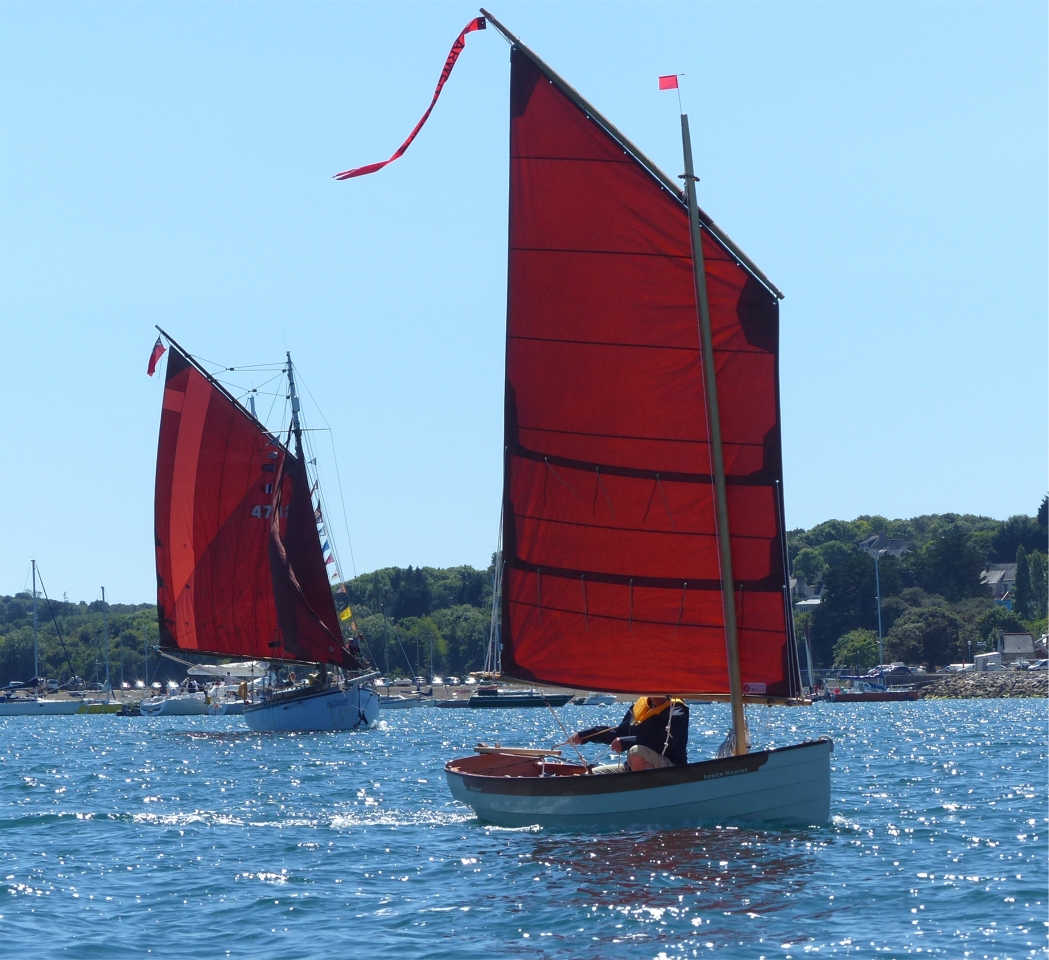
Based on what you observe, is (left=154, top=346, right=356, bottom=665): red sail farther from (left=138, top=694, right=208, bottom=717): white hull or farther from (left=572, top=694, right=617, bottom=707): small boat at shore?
(left=572, top=694, right=617, bottom=707): small boat at shore

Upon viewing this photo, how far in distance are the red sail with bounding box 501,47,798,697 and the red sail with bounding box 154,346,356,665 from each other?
4163 centimetres

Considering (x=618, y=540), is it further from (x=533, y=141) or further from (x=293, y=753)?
A: (x=293, y=753)

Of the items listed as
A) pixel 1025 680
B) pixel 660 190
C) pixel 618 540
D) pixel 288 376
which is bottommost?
pixel 1025 680

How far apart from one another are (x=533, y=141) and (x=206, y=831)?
13.5 metres

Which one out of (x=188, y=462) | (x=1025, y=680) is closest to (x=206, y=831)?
(x=188, y=462)

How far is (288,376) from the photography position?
227 ft

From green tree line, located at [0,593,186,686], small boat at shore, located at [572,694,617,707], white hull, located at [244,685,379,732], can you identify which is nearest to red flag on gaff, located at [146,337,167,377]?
white hull, located at [244,685,379,732]

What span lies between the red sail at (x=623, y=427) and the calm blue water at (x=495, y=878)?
326 centimetres

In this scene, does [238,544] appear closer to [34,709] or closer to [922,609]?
[34,709]

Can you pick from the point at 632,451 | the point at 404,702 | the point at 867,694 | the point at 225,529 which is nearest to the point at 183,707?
the point at 404,702

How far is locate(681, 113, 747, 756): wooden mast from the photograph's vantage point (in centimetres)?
2195

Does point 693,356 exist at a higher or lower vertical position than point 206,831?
higher

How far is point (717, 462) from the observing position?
72.2 feet

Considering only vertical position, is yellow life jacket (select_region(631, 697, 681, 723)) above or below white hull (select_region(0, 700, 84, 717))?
above
